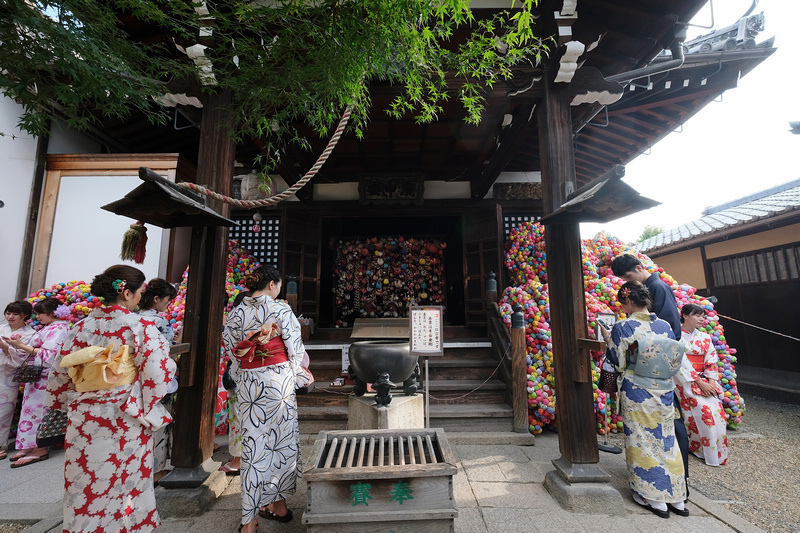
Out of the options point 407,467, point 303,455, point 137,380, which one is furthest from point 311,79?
point 303,455

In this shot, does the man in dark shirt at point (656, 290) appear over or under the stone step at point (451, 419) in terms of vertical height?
over

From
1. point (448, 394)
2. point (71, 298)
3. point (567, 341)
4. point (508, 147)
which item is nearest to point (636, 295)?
point (567, 341)

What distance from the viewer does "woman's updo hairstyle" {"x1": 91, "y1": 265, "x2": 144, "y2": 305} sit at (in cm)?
249

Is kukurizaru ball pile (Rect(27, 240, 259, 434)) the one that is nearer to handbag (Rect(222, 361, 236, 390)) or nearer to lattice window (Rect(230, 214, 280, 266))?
handbag (Rect(222, 361, 236, 390))

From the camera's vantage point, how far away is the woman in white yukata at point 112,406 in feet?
7.59

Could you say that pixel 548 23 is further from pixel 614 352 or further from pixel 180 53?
pixel 180 53

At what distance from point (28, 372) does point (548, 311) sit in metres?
7.11

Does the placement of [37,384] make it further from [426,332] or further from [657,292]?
[657,292]

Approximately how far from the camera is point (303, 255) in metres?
7.46

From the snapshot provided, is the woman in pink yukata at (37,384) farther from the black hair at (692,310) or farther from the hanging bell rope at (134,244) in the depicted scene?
the black hair at (692,310)

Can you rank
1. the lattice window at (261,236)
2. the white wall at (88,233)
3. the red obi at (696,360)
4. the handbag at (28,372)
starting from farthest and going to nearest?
1. the lattice window at (261,236)
2. the white wall at (88,233)
3. the handbag at (28,372)
4. the red obi at (696,360)

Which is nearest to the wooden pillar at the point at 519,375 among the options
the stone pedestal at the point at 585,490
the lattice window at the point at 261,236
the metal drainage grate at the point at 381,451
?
the stone pedestal at the point at 585,490

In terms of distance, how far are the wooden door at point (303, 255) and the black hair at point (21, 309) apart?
142 inches

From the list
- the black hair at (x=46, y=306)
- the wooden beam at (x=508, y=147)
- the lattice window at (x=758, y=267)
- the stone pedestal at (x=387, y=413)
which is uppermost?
the wooden beam at (x=508, y=147)
